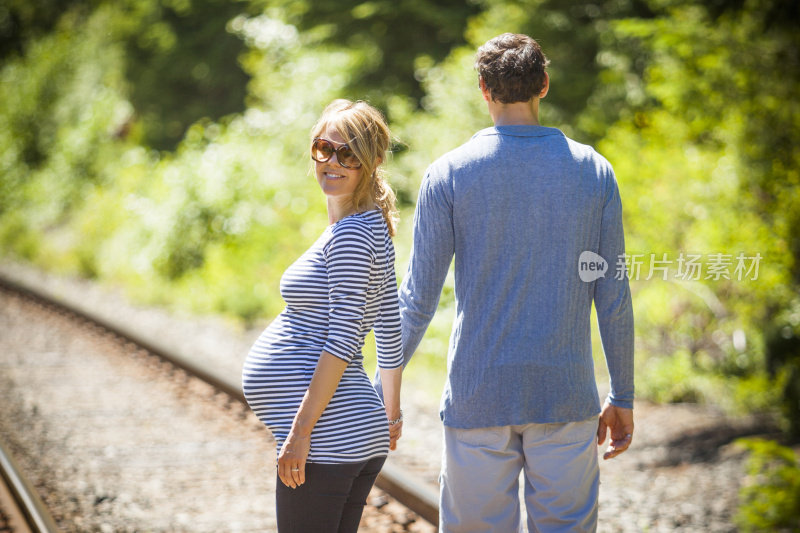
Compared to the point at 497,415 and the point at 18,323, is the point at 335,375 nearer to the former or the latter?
the point at 497,415

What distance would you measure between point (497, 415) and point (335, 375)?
480 mm

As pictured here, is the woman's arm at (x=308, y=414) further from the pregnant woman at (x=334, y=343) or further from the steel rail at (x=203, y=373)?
the steel rail at (x=203, y=373)

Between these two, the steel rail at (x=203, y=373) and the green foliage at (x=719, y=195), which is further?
the green foliage at (x=719, y=195)

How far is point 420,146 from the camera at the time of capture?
11797 millimetres

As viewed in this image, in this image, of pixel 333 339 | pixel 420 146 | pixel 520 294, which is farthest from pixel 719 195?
pixel 333 339

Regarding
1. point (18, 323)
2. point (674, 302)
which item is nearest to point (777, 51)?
point (674, 302)

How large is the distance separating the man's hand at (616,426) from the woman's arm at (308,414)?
2.96 feet

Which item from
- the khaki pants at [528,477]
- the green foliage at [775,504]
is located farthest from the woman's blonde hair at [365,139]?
the green foliage at [775,504]

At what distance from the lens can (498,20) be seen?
12258 mm

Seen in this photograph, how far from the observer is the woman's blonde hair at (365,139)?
7.65ft

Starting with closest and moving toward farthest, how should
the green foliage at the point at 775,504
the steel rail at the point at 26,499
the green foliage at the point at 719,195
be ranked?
the green foliage at the point at 775,504, the steel rail at the point at 26,499, the green foliage at the point at 719,195

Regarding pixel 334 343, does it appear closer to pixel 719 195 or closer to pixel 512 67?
pixel 512 67

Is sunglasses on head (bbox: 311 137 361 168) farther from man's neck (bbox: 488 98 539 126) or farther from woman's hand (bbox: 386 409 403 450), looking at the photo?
woman's hand (bbox: 386 409 403 450)

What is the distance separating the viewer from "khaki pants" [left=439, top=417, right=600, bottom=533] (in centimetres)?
230
